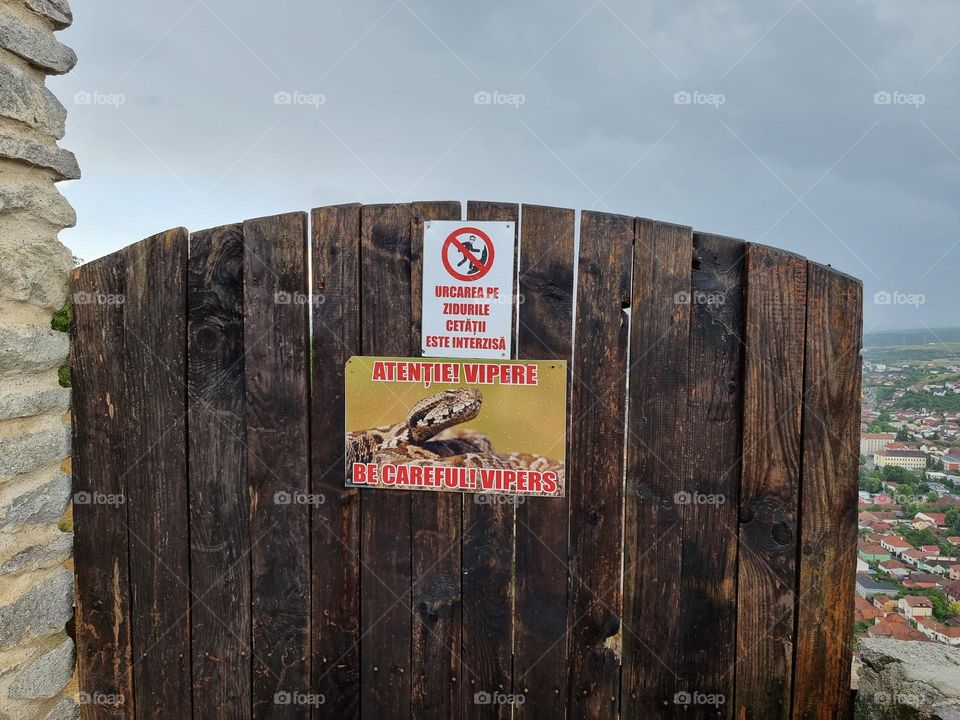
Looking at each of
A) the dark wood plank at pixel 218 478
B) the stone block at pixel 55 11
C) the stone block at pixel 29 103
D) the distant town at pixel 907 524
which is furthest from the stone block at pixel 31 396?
the distant town at pixel 907 524

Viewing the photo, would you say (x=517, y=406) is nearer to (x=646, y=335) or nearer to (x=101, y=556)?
(x=646, y=335)

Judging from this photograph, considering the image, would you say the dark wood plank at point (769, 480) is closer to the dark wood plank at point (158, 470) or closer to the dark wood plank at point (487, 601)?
the dark wood plank at point (487, 601)

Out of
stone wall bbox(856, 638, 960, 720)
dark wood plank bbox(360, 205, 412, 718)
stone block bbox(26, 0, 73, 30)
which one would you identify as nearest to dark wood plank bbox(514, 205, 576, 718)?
dark wood plank bbox(360, 205, 412, 718)

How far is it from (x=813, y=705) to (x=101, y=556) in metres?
2.81

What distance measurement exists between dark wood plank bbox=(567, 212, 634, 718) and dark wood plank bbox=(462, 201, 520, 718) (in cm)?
Answer: 24

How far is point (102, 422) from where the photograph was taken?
2.11 m

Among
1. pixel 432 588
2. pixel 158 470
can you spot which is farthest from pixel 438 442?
pixel 158 470

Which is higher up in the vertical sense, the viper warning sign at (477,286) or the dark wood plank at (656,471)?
the viper warning sign at (477,286)

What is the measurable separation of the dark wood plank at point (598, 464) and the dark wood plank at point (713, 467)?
0.26 meters

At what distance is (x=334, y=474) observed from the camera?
2.00 m

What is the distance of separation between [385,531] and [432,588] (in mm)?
279

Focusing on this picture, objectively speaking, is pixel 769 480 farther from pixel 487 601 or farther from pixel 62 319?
pixel 62 319

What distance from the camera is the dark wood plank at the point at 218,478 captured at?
2.02m

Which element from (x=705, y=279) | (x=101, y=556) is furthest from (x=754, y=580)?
(x=101, y=556)
